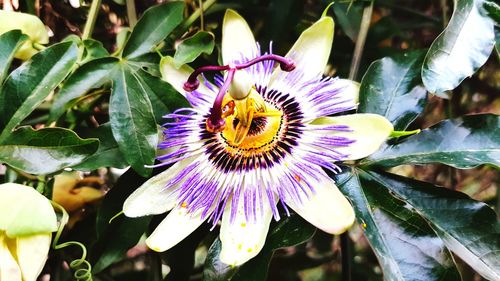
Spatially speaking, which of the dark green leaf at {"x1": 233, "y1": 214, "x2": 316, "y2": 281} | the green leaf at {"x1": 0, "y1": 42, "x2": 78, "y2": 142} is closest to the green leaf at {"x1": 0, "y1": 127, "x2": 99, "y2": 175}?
the green leaf at {"x1": 0, "y1": 42, "x2": 78, "y2": 142}

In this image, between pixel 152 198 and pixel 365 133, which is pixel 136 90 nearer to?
pixel 152 198

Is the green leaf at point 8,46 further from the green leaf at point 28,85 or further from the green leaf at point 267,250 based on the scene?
the green leaf at point 267,250

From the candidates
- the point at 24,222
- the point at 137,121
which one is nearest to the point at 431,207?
the point at 137,121

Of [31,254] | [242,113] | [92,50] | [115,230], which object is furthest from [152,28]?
[31,254]

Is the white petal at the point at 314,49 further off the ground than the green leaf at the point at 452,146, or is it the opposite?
the white petal at the point at 314,49

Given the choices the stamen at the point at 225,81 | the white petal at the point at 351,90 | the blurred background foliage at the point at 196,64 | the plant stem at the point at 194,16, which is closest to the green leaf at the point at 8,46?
the blurred background foliage at the point at 196,64

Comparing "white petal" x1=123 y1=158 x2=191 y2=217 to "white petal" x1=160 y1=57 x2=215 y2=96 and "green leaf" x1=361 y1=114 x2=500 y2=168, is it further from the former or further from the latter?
"green leaf" x1=361 y1=114 x2=500 y2=168
